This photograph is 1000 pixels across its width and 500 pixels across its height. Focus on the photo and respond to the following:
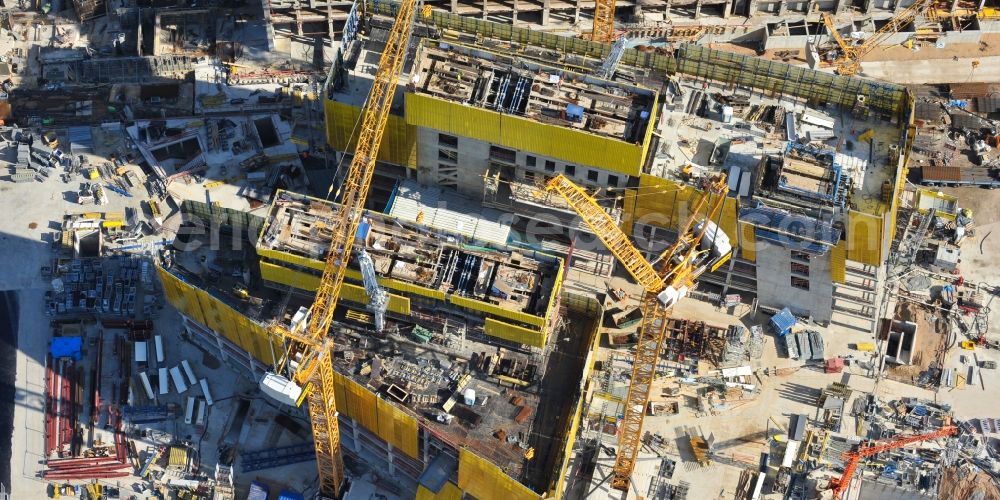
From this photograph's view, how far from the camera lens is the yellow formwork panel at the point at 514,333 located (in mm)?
140375

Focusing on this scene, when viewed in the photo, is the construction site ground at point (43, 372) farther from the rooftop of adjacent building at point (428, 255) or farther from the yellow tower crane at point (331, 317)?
the rooftop of adjacent building at point (428, 255)

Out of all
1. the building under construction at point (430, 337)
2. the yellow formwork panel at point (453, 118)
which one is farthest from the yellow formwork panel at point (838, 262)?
the yellow formwork panel at point (453, 118)

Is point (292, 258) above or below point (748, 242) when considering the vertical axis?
below

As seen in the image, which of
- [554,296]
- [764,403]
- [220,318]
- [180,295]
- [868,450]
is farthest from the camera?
[764,403]

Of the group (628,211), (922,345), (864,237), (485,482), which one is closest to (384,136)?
(628,211)

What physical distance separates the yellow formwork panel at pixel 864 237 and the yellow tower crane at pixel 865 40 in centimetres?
4336

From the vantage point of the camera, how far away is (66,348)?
515 feet

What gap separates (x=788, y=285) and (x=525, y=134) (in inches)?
1572

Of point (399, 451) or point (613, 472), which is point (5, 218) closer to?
point (399, 451)

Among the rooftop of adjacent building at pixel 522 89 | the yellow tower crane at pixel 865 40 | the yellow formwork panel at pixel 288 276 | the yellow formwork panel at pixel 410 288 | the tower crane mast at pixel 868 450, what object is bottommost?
the tower crane mast at pixel 868 450

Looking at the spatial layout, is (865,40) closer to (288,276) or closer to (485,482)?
(485,482)

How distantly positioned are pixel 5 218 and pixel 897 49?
136155 mm

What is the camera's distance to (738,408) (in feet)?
509

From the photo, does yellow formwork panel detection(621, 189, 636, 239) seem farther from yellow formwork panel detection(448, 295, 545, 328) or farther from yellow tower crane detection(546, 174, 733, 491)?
yellow formwork panel detection(448, 295, 545, 328)
